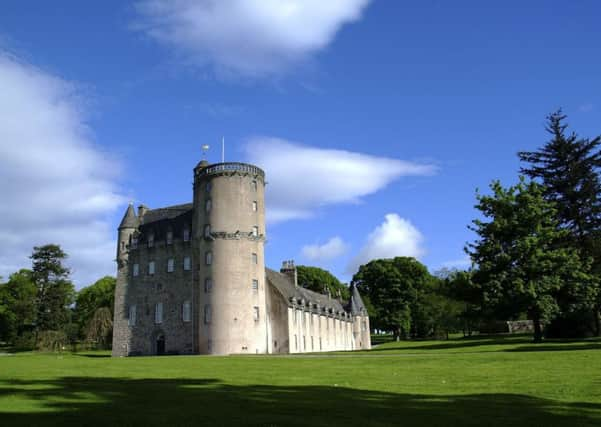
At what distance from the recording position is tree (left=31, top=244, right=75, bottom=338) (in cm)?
7900

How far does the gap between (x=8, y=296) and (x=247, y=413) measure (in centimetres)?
8605

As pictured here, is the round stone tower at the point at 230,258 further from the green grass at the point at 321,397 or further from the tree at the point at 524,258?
the green grass at the point at 321,397

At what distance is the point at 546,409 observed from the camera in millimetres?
11352

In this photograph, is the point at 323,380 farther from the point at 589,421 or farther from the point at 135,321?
the point at 135,321

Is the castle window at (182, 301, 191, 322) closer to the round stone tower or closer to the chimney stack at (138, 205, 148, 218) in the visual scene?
the round stone tower

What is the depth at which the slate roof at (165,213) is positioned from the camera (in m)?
60.1

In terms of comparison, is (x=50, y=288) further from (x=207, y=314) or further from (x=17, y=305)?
(x=207, y=314)

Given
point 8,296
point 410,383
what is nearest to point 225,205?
point 410,383

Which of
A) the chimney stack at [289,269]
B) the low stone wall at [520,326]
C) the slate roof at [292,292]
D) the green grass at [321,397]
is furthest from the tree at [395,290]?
the green grass at [321,397]

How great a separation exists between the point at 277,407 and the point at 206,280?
1635 inches

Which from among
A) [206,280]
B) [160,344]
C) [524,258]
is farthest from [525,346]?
[160,344]

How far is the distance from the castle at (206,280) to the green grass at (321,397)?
30156mm

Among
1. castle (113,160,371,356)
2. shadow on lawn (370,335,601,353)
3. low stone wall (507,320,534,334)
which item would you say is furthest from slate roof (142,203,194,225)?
low stone wall (507,320,534,334)

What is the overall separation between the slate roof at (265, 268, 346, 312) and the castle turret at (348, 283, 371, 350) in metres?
2.09
